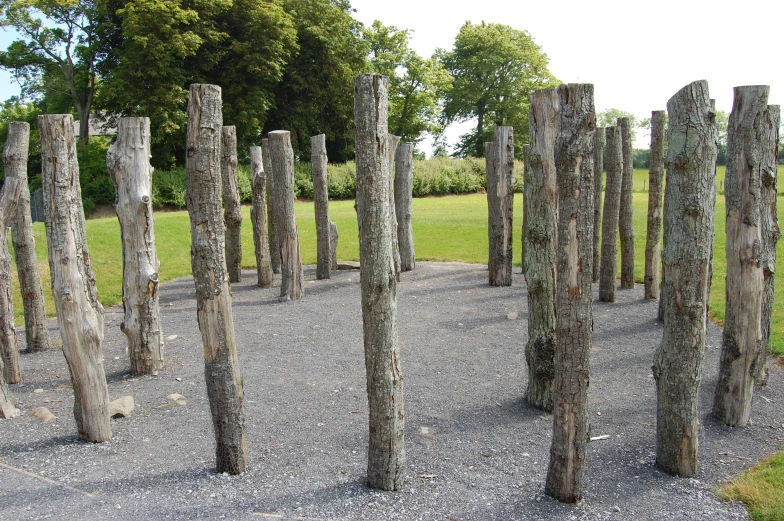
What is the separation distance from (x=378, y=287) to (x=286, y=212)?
6.63 meters

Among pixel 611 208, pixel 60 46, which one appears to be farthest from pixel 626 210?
pixel 60 46

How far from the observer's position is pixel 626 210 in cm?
1040

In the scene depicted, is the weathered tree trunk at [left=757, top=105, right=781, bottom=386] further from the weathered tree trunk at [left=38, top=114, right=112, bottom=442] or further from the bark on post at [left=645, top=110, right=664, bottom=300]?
the weathered tree trunk at [left=38, top=114, right=112, bottom=442]

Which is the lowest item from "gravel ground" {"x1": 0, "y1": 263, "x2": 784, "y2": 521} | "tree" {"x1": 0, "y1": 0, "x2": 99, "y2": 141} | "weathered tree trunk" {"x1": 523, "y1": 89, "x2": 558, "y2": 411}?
"gravel ground" {"x1": 0, "y1": 263, "x2": 784, "y2": 521}

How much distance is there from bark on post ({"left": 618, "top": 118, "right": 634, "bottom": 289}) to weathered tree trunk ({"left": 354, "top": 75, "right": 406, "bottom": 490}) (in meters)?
6.57

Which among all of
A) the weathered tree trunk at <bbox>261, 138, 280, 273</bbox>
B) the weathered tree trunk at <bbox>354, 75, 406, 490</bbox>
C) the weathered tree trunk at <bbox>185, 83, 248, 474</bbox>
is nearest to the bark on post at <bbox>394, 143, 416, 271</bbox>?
the weathered tree trunk at <bbox>261, 138, 280, 273</bbox>

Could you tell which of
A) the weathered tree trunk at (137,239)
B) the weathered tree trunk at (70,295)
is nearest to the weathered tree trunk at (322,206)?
the weathered tree trunk at (137,239)

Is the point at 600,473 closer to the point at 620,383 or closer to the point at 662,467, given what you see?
the point at 662,467

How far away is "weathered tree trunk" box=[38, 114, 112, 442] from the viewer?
18.3 ft

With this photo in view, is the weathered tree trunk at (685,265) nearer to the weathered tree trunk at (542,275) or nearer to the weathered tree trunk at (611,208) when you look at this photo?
the weathered tree trunk at (542,275)

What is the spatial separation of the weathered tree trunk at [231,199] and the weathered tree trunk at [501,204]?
4335 millimetres

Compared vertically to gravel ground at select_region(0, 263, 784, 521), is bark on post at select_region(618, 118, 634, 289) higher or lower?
higher

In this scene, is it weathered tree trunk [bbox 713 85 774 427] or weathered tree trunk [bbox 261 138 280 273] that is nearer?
weathered tree trunk [bbox 713 85 774 427]

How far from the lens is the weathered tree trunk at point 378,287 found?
4.49 metres
